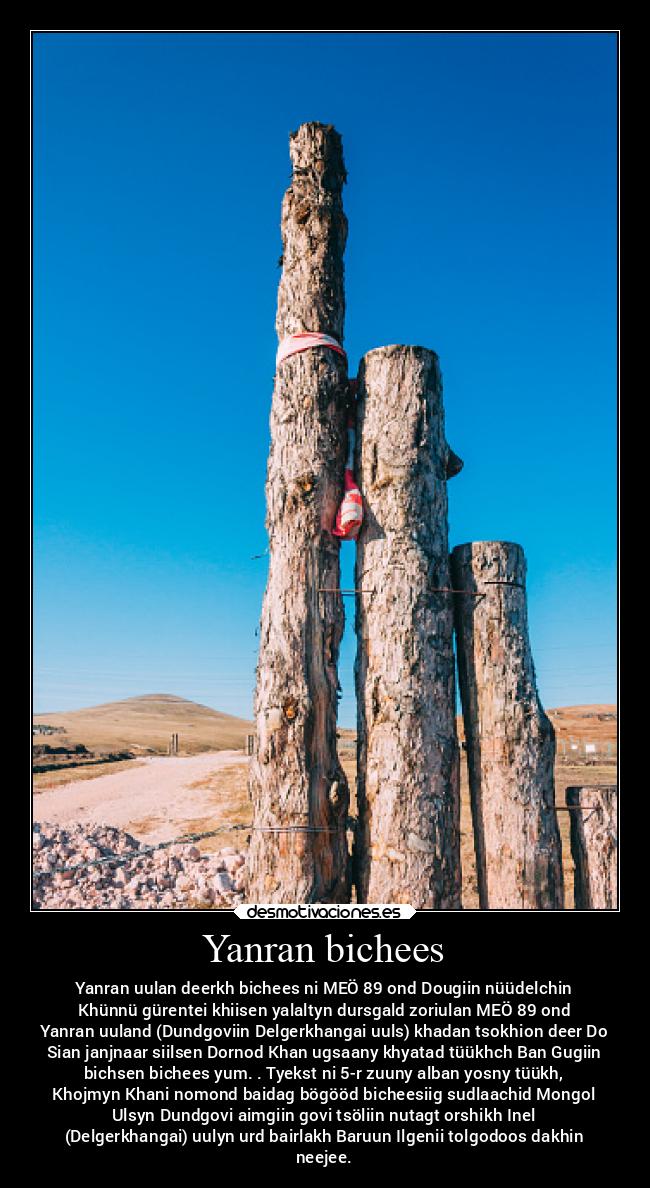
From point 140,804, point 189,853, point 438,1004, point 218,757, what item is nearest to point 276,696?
point 438,1004

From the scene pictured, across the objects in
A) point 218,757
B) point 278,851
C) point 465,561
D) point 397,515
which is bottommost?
point 218,757

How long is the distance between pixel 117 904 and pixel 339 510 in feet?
13.2

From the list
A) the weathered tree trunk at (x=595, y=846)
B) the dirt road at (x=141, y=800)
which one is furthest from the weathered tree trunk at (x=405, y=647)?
the dirt road at (x=141, y=800)

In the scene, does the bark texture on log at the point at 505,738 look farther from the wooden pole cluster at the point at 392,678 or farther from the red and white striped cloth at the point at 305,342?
the red and white striped cloth at the point at 305,342

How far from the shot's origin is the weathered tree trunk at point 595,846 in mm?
4508

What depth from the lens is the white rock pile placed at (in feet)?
19.4

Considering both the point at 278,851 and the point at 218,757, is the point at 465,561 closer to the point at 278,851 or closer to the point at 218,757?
the point at 278,851

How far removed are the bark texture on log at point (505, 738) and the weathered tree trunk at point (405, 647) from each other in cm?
21

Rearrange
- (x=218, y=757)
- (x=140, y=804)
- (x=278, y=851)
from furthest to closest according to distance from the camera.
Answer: (x=218, y=757) → (x=140, y=804) → (x=278, y=851)

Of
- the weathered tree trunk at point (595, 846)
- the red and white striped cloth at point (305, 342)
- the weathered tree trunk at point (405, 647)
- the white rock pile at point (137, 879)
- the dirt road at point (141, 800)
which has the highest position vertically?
the red and white striped cloth at point (305, 342)

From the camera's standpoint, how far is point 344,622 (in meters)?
4.81

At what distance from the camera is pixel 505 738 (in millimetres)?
4492

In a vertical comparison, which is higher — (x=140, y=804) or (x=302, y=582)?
(x=302, y=582)

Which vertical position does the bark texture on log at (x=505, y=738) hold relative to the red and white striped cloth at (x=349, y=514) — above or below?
below
